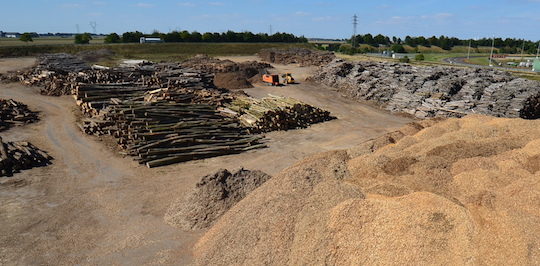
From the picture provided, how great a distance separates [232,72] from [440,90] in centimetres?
2533

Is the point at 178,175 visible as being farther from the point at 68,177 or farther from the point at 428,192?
the point at 428,192

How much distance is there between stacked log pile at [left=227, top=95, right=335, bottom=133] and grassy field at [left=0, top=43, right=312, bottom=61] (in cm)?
3996

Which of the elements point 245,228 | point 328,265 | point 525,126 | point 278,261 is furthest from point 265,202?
point 525,126

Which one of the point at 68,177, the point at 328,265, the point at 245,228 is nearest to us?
the point at 328,265

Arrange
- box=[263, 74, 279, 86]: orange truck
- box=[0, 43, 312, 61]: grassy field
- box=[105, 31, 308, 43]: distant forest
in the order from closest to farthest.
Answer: box=[263, 74, 279, 86]: orange truck, box=[0, 43, 312, 61]: grassy field, box=[105, 31, 308, 43]: distant forest

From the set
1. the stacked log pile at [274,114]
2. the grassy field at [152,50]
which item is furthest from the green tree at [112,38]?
the stacked log pile at [274,114]

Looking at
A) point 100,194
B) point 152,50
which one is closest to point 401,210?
point 100,194

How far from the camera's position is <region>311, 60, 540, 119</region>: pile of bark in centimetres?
2675

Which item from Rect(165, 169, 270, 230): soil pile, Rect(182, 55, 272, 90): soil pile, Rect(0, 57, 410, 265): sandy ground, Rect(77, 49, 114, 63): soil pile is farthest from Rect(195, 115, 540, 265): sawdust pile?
Rect(77, 49, 114, 63): soil pile

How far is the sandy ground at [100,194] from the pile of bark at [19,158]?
20.9 inches

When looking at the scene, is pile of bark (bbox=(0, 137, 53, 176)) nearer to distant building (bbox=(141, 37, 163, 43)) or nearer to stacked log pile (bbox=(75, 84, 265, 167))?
stacked log pile (bbox=(75, 84, 265, 167))

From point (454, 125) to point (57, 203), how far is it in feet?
54.0

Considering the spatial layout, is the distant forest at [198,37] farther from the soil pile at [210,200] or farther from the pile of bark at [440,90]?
the soil pile at [210,200]

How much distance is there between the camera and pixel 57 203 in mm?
13695
